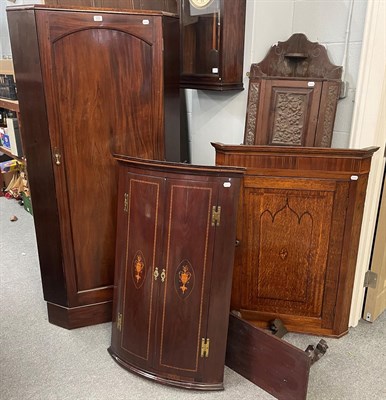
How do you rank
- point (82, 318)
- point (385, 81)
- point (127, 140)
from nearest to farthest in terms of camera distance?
point (385, 81) → point (127, 140) → point (82, 318)

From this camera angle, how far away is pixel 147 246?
5.48 feet

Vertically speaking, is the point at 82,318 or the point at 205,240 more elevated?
the point at 205,240

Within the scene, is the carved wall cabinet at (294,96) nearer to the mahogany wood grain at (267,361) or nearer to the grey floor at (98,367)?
the mahogany wood grain at (267,361)

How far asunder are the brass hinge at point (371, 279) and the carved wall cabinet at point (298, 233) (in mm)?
199

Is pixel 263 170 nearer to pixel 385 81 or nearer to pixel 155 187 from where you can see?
pixel 155 187

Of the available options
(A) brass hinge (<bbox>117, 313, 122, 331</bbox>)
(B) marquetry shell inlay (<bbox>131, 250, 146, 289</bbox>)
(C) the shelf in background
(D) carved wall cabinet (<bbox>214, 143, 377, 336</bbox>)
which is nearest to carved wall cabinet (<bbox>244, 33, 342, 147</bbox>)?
(D) carved wall cabinet (<bbox>214, 143, 377, 336</bbox>)

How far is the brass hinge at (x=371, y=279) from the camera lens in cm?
209

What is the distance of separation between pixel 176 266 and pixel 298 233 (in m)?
0.65

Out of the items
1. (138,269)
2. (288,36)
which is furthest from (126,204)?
(288,36)

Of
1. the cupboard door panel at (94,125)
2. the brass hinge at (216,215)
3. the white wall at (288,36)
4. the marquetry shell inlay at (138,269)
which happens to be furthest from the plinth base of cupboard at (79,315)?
the white wall at (288,36)

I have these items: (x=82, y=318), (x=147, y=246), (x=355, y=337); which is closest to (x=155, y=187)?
(x=147, y=246)

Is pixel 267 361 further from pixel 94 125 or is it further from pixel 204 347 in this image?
pixel 94 125

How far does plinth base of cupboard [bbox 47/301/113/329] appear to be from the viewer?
210cm

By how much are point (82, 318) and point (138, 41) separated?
1439 millimetres
